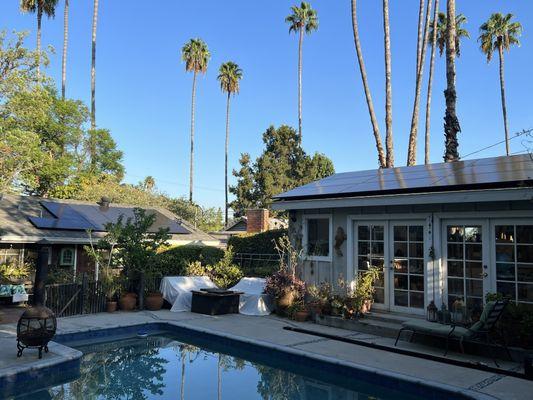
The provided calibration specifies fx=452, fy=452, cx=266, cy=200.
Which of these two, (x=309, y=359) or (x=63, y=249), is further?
(x=63, y=249)

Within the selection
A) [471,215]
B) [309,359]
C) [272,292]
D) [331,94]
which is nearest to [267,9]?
[331,94]

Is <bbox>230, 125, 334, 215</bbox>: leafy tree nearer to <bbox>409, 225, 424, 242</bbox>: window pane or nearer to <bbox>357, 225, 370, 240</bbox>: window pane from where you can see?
<bbox>357, 225, 370, 240</bbox>: window pane

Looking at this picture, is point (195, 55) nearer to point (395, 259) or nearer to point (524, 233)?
point (395, 259)

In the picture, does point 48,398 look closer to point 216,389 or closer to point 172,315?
point 216,389

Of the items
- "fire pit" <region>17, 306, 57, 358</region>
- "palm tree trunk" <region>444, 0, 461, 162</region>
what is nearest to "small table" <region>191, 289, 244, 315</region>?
"fire pit" <region>17, 306, 57, 358</region>

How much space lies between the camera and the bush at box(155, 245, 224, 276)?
544 inches

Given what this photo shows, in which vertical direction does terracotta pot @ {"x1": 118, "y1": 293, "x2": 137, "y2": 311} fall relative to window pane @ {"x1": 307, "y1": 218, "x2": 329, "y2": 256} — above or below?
below

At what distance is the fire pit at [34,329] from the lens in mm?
6891

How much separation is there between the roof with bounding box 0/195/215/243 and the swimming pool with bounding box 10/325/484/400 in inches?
254

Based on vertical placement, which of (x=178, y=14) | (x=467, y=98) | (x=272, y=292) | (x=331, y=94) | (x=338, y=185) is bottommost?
(x=272, y=292)

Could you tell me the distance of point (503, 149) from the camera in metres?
40.5

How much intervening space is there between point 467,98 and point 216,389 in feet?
77.3

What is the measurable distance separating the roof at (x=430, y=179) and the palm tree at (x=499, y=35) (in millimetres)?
30386

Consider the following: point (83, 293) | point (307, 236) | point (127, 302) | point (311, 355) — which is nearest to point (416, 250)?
point (307, 236)
